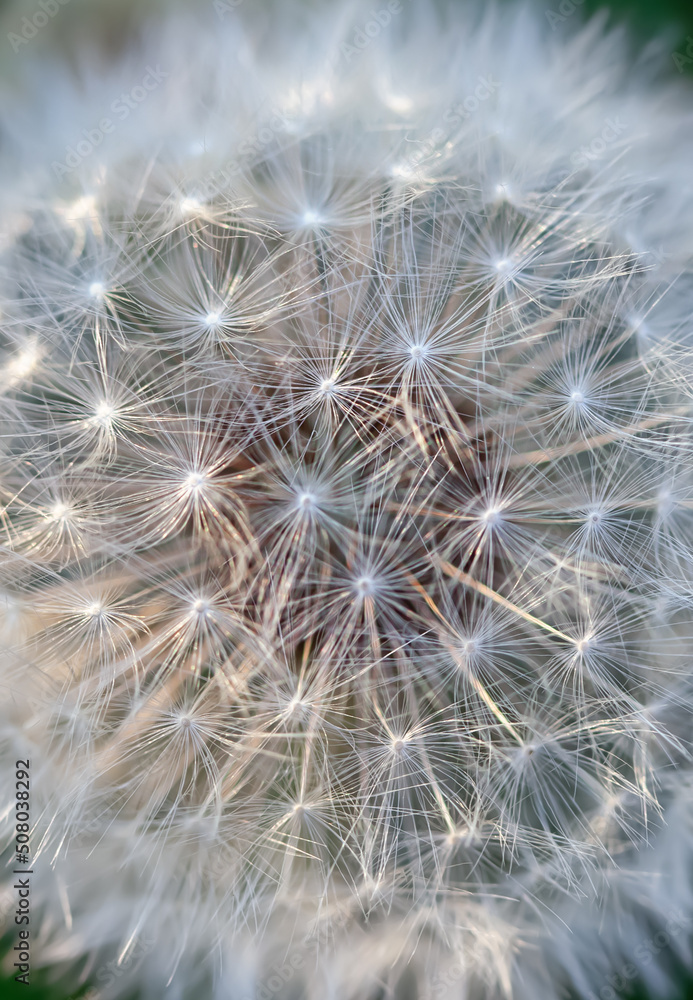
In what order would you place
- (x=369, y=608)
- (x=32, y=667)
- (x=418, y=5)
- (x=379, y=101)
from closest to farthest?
(x=369, y=608) < (x=32, y=667) < (x=379, y=101) < (x=418, y=5)

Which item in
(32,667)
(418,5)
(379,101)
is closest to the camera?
(32,667)

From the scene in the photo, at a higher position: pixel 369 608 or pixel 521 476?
pixel 521 476

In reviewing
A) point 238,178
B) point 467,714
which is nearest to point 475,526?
point 467,714

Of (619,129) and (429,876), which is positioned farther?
(619,129)

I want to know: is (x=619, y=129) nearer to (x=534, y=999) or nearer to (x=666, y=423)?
(x=666, y=423)

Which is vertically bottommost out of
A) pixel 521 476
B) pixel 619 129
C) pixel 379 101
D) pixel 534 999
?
pixel 534 999

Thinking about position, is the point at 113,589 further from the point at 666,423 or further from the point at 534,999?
the point at 534,999
